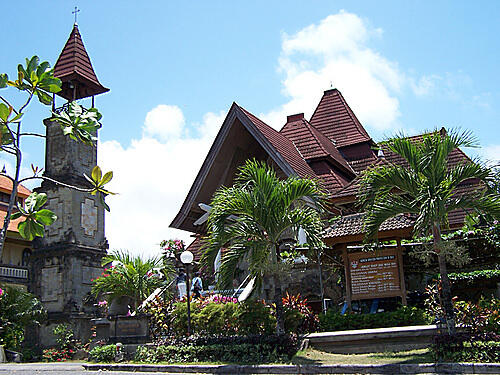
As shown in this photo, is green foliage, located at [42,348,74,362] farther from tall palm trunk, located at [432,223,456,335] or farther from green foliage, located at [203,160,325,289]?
tall palm trunk, located at [432,223,456,335]

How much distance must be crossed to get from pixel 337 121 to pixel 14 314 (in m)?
17.9

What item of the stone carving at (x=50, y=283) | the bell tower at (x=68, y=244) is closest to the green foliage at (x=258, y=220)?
the bell tower at (x=68, y=244)

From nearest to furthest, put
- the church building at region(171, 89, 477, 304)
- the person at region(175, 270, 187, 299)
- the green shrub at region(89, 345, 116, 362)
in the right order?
1. the green shrub at region(89, 345, 116, 362)
2. the church building at region(171, 89, 477, 304)
3. the person at region(175, 270, 187, 299)

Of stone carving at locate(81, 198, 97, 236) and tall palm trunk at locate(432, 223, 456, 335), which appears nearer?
tall palm trunk at locate(432, 223, 456, 335)

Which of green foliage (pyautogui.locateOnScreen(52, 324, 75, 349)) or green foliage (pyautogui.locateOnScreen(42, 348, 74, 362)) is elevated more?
green foliage (pyautogui.locateOnScreen(52, 324, 75, 349))

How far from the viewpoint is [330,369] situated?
11.0 m

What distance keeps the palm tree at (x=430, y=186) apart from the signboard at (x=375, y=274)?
274 cm

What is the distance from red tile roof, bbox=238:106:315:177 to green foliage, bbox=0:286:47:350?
41.7 feet

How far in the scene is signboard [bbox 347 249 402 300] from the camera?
611 inches

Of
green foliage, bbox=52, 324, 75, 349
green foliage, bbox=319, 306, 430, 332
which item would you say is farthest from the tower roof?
green foliage, bbox=319, 306, 430, 332

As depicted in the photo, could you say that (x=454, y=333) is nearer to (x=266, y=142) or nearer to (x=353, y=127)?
(x=266, y=142)

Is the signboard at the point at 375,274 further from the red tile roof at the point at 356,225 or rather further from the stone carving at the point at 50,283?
the stone carving at the point at 50,283

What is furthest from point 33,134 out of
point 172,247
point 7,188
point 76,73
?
point 7,188

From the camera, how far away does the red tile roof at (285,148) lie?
2078 centimetres
